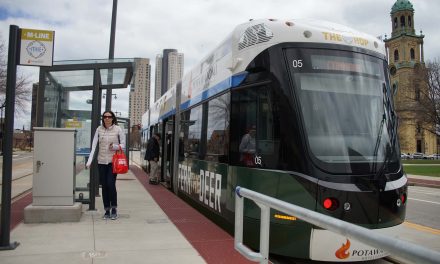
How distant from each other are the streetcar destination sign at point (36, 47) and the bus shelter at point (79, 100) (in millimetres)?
1996

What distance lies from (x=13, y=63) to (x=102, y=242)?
8.57 feet

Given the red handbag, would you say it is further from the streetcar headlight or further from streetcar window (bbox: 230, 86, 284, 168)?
the streetcar headlight

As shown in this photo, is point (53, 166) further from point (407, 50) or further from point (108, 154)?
point (407, 50)

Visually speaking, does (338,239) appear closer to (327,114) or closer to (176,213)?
(327,114)

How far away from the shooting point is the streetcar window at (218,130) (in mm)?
6902

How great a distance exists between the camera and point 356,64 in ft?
19.4

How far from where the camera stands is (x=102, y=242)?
6059 mm

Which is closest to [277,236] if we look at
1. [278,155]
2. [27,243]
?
[278,155]

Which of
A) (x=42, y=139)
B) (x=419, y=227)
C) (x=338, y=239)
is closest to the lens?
(x=338, y=239)

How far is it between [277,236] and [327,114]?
1.62 meters

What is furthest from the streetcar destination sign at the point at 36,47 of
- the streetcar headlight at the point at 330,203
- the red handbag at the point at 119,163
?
the streetcar headlight at the point at 330,203

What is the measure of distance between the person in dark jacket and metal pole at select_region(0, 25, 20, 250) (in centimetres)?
930

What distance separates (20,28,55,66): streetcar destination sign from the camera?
230 inches

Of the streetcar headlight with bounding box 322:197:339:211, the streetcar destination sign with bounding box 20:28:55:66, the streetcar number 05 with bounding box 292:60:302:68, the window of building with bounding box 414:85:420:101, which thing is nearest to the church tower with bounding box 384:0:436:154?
the window of building with bounding box 414:85:420:101
